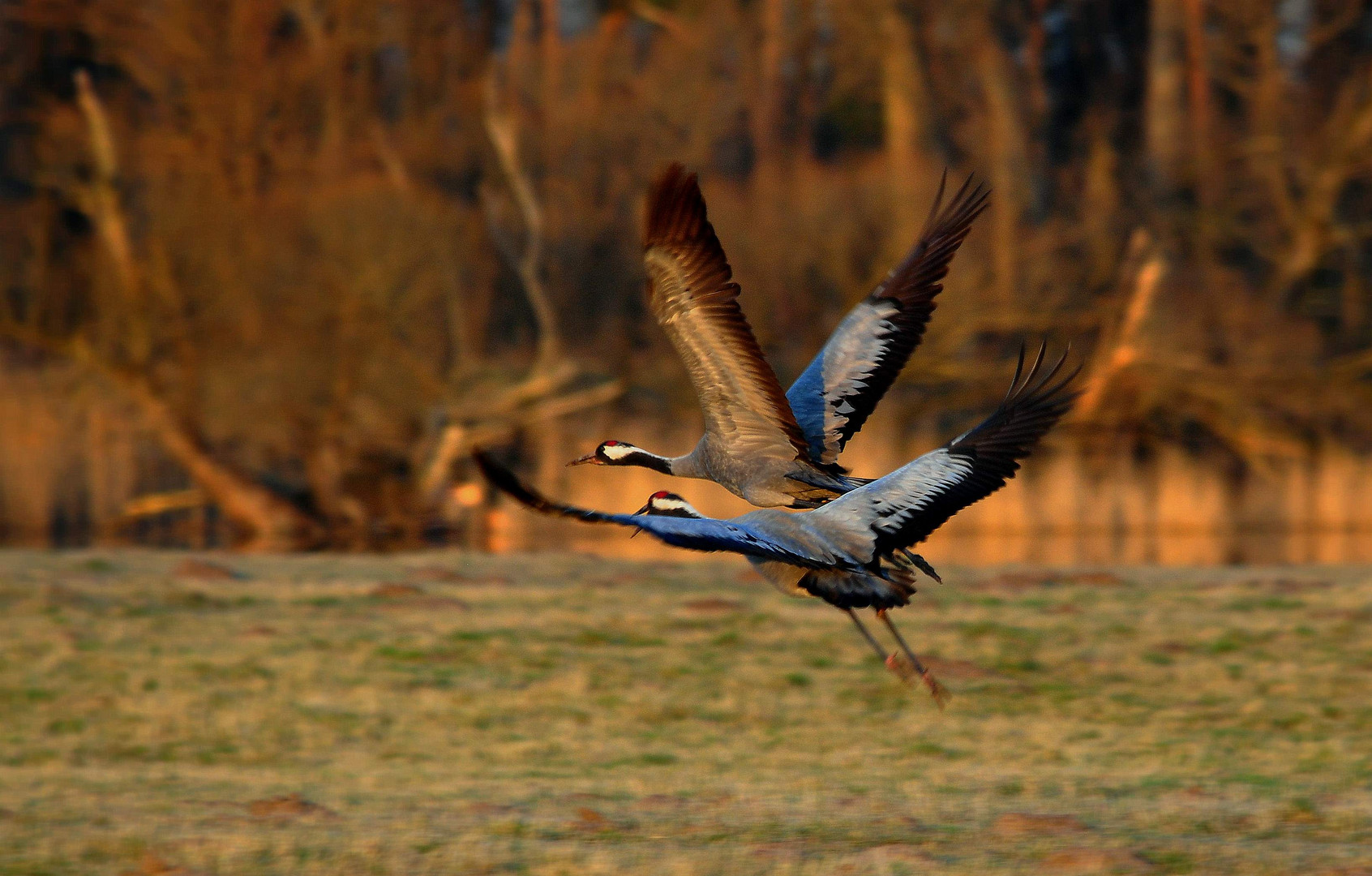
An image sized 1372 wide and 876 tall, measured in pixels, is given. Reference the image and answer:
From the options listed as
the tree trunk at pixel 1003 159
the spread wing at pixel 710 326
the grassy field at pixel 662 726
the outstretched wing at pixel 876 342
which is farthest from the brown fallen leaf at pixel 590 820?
the tree trunk at pixel 1003 159

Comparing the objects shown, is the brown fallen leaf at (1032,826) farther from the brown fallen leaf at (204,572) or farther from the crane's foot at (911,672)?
the brown fallen leaf at (204,572)

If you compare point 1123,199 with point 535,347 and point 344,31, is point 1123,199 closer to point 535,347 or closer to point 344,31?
point 535,347

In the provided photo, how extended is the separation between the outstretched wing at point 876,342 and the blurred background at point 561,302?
13.7 m

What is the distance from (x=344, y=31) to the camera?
31062 millimetres

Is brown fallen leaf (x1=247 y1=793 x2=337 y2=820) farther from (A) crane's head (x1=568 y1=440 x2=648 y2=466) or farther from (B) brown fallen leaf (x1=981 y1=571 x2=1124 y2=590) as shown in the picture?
(B) brown fallen leaf (x1=981 y1=571 x2=1124 y2=590)

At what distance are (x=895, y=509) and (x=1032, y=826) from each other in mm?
1382

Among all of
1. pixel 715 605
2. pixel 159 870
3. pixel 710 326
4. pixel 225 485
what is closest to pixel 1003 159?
pixel 225 485

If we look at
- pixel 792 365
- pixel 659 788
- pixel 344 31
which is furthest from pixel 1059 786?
pixel 344 31

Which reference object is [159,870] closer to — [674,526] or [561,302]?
[674,526]

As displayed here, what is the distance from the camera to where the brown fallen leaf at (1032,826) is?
744 centimetres

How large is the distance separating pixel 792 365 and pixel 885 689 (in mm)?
14672

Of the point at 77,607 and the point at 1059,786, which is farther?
the point at 77,607

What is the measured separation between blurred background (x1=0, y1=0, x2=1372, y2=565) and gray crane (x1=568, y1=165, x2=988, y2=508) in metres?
13.7

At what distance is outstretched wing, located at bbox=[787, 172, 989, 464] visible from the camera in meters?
9.38
